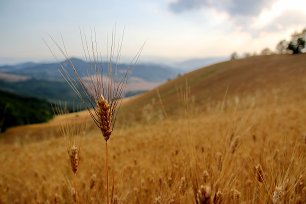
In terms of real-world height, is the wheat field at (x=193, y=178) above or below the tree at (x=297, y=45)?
below

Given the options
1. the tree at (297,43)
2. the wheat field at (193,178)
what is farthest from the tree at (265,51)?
the wheat field at (193,178)

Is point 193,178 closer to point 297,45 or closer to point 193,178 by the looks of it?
point 193,178

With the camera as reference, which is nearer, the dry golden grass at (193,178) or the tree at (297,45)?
the dry golden grass at (193,178)

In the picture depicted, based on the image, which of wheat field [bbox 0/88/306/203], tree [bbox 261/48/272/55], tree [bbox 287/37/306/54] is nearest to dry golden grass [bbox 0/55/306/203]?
wheat field [bbox 0/88/306/203]

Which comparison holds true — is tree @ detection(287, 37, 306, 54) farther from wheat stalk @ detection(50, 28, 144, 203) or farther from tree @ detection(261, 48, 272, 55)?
wheat stalk @ detection(50, 28, 144, 203)

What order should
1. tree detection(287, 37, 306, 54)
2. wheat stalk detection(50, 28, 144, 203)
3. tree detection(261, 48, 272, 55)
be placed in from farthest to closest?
tree detection(261, 48, 272, 55)
tree detection(287, 37, 306, 54)
wheat stalk detection(50, 28, 144, 203)

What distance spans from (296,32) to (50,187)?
69.3 meters

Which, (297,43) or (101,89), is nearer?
(101,89)

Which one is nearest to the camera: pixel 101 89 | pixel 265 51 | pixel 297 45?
pixel 101 89

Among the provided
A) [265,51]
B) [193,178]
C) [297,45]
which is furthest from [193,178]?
[265,51]

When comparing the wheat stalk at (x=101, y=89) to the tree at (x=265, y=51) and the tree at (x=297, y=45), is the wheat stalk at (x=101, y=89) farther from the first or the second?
the tree at (x=265, y=51)

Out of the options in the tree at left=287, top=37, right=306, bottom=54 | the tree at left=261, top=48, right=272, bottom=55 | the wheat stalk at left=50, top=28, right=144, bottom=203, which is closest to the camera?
the wheat stalk at left=50, top=28, right=144, bottom=203

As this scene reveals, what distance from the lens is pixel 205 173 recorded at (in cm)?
154

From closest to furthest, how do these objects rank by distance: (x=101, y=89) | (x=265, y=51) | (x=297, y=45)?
(x=101, y=89) < (x=297, y=45) < (x=265, y=51)
